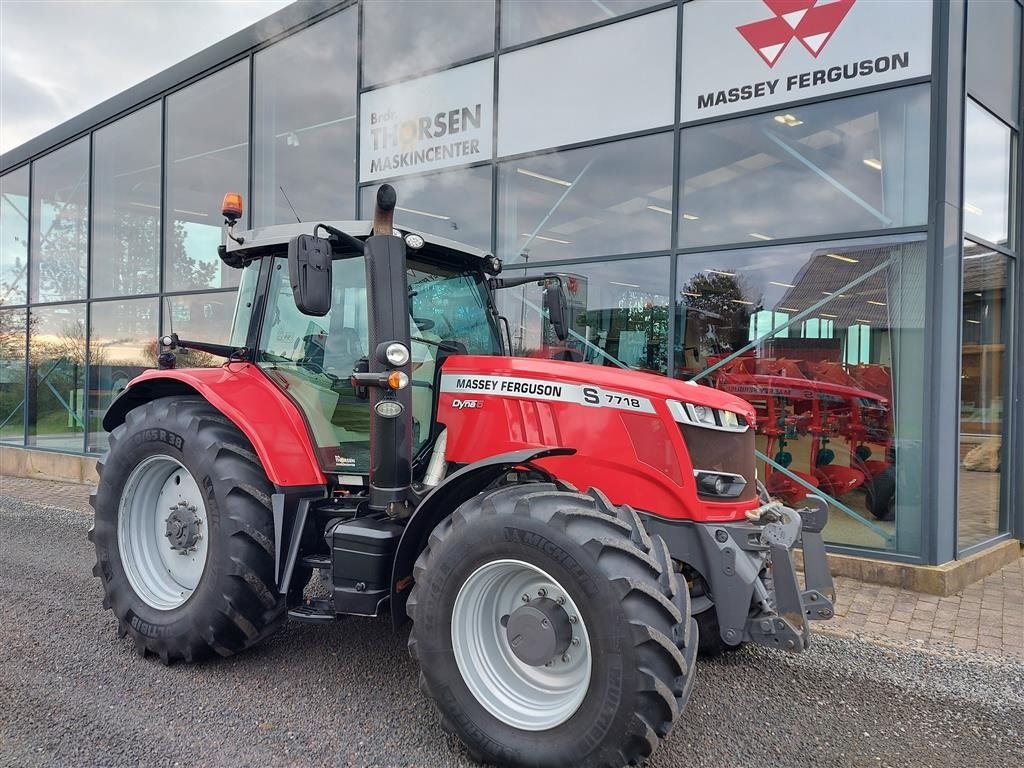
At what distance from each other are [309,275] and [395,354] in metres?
0.50

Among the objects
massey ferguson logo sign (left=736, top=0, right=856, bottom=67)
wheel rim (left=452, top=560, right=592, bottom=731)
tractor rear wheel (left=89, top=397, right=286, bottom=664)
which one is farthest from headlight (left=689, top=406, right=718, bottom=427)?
massey ferguson logo sign (left=736, top=0, right=856, bottom=67)

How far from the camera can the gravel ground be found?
2951 mm

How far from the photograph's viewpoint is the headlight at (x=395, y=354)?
327 cm

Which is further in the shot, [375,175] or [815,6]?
[375,175]

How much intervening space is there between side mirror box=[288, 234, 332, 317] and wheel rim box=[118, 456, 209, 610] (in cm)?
146

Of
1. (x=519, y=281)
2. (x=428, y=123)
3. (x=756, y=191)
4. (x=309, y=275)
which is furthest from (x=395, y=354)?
(x=428, y=123)

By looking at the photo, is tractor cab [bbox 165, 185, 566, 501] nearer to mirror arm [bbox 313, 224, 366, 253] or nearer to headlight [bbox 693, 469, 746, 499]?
mirror arm [bbox 313, 224, 366, 253]

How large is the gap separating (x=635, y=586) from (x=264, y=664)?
2237mm

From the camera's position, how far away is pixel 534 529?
2.75 metres

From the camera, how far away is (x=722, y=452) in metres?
3.36

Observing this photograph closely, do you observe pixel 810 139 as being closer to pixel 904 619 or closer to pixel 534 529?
pixel 904 619

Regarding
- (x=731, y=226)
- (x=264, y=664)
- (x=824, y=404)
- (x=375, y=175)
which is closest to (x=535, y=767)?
(x=264, y=664)

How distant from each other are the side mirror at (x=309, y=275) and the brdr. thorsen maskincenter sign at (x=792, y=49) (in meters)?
4.63

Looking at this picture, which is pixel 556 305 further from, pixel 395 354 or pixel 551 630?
pixel 551 630
